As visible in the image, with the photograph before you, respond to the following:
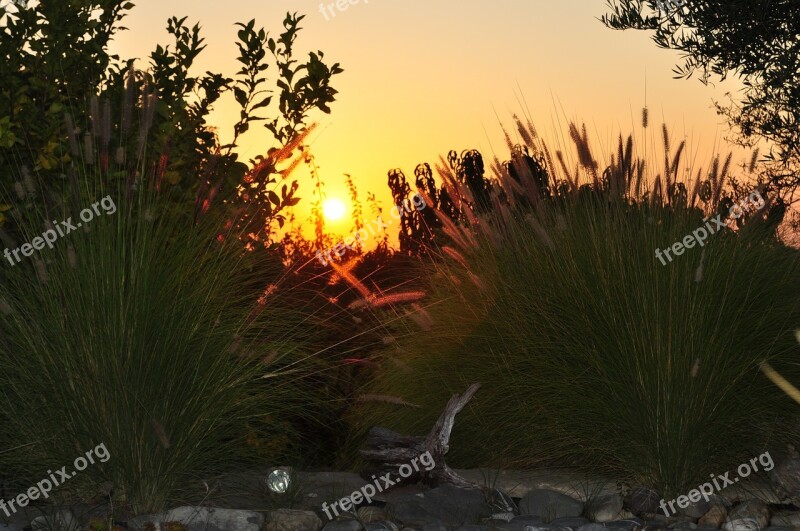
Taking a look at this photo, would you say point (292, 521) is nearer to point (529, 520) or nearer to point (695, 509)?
point (529, 520)

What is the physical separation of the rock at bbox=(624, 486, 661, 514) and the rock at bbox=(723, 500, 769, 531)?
320mm

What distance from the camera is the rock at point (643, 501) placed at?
4441mm

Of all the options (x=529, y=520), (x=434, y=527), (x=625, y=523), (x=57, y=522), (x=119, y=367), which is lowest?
(x=625, y=523)

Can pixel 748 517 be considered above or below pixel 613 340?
below

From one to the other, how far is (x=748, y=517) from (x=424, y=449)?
1.55 m

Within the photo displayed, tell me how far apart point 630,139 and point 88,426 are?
328 cm

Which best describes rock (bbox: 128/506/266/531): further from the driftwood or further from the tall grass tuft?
the driftwood

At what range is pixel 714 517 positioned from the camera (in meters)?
4.42

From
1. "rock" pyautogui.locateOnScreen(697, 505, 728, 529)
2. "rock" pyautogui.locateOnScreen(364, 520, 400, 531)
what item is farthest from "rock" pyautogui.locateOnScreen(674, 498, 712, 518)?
"rock" pyautogui.locateOnScreen(364, 520, 400, 531)

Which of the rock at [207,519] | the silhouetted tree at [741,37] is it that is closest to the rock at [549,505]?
the rock at [207,519]

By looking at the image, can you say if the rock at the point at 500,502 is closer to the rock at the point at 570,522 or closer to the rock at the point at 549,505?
the rock at the point at 549,505

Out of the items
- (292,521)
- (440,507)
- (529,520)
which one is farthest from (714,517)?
(292,521)

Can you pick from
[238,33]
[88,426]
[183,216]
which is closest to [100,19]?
[238,33]

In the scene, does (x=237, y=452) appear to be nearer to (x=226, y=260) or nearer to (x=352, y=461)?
(x=226, y=260)
